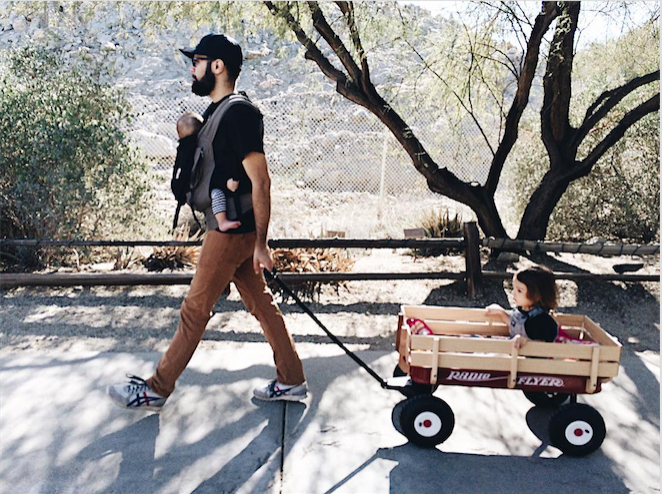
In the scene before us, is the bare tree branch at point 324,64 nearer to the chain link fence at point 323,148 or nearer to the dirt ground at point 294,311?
the dirt ground at point 294,311

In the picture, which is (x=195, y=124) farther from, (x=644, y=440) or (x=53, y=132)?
(x=53, y=132)

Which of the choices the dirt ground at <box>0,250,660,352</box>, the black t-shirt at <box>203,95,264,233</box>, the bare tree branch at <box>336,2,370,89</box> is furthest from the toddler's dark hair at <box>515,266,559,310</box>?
the bare tree branch at <box>336,2,370,89</box>

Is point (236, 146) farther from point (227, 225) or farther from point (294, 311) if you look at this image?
point (294, 311)

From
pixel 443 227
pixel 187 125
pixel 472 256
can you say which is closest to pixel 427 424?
pixel 187 125

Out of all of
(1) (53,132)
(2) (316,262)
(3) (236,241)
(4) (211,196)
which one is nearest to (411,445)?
(3) (236,241)

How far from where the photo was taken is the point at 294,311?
6266 millimetres

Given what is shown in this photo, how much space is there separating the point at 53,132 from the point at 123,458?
524cm

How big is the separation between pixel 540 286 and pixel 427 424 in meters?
0.95

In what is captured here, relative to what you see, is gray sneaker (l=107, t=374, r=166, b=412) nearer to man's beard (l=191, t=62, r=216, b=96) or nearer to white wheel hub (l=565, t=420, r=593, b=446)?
man's beard (l=191, t=62, r=216, b=96)

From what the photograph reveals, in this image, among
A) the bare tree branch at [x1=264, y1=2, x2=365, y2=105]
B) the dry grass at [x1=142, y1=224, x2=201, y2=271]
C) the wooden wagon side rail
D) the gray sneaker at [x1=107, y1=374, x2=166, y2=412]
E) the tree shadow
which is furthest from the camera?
the dry grass at [x1=142, y1=224, x2=201, y2=271]

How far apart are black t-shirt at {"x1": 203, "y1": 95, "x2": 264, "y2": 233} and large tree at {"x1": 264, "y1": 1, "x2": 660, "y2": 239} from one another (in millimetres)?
3718

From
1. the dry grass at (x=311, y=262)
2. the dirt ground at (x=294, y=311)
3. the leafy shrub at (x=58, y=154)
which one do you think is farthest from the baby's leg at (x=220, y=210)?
the leafy shrub at (x=58, y=154)

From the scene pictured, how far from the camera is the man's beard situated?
379cm

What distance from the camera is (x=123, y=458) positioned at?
350cm
